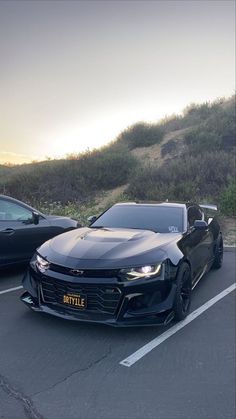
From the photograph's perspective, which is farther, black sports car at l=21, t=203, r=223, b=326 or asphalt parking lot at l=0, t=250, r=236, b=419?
black sports car at l=21, t=203, r=223, b=326

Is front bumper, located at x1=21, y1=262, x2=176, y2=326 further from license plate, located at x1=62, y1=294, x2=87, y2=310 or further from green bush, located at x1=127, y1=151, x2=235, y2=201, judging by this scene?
green bush, located at x1=127, y1=151, x2=235, y2=201

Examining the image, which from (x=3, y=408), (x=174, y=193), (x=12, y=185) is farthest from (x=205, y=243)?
(x=12, y=185)

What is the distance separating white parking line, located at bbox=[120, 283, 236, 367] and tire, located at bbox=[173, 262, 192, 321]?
0.31 feet

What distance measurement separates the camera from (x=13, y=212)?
264 inches

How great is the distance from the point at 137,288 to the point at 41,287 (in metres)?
1.09

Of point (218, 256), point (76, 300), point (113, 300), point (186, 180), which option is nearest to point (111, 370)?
point (113, 300)

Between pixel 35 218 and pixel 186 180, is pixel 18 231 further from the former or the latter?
pixel 186 180

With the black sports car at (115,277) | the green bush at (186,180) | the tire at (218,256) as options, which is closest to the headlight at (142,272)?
the black sports car at (115,277)

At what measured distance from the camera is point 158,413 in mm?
3262

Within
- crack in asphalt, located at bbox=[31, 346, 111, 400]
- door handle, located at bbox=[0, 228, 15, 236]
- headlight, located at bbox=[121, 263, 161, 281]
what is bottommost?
crack in asphalt, located at bbox=[31, 346, 111, 400]

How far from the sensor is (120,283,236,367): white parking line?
4.11m

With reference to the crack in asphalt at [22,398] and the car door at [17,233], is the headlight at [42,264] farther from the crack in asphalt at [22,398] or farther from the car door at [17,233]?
the car door at [17,233]

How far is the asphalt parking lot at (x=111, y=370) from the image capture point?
3.29 metres

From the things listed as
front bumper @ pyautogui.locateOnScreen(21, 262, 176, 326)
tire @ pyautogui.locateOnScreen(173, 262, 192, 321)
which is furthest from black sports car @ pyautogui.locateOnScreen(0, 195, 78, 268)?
tire @ pyautogui.locateOnScreen(173, 262, 192, 321)
